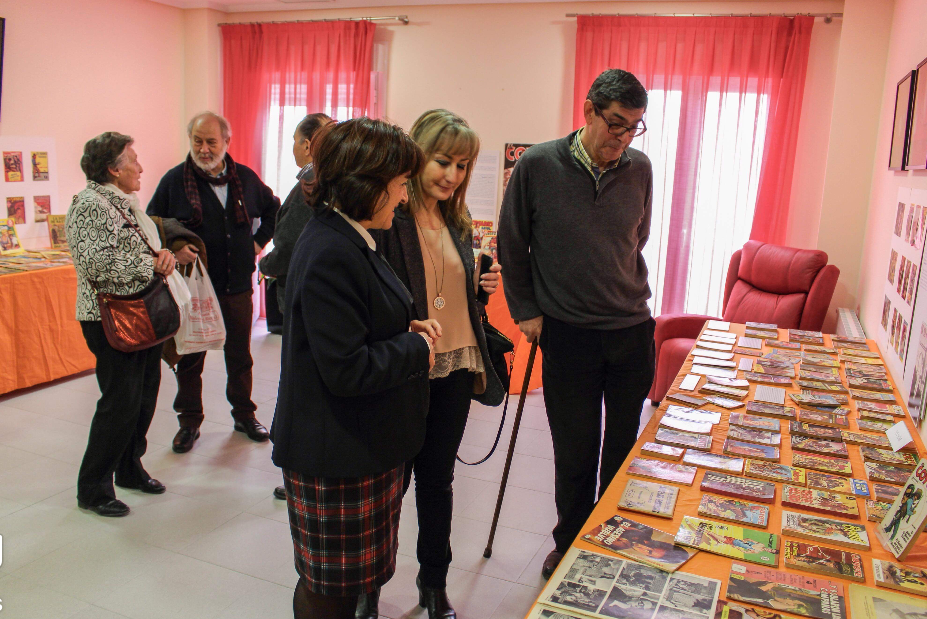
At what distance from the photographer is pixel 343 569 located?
143cm

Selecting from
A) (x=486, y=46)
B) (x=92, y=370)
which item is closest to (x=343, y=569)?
(x=92, y=370)

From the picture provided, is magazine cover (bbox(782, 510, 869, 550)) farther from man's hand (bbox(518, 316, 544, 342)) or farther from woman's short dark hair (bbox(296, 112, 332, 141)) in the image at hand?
woman's short dark hair (bbox(296, 112, 332, 141))

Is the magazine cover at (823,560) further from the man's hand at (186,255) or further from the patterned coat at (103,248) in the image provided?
the man's hand at (186,255)

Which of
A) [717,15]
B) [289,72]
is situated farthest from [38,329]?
[717,15]

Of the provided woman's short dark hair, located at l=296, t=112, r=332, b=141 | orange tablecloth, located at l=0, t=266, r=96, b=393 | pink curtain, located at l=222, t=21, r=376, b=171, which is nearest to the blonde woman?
woman's short dark hair, located at l=296, t=112, r=332, b=141

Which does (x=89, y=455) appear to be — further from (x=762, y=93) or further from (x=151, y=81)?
(x=762, y=93)

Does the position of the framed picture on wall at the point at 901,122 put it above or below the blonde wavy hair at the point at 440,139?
above

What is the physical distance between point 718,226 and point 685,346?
50.0 inches

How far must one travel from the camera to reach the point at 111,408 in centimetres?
252

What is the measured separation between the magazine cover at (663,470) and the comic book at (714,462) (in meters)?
0.03

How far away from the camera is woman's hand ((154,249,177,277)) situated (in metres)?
2.65

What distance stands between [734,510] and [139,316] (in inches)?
80.2

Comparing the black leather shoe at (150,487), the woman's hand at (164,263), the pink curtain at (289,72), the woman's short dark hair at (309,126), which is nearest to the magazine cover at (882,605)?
the woman's short dark hair at (309,126)

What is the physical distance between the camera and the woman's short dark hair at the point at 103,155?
2461mm
